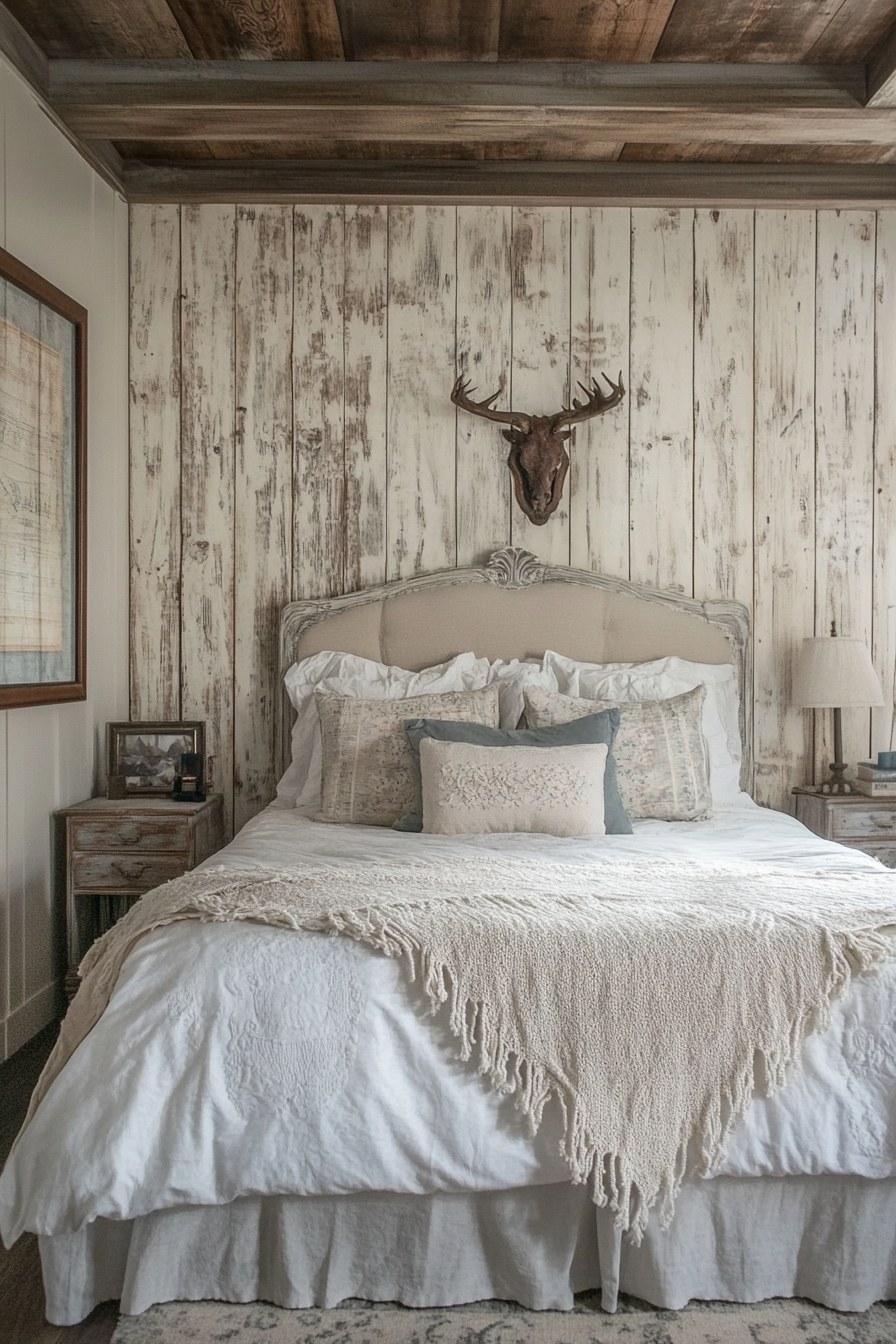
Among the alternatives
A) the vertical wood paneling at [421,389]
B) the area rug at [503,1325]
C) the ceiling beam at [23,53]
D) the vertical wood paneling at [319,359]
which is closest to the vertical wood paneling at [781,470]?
the vertical wood paneling at [421,389]

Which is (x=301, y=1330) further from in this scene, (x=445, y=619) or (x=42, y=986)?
(x=445, y=619)

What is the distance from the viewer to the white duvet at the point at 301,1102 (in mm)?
1669

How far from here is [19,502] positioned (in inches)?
116

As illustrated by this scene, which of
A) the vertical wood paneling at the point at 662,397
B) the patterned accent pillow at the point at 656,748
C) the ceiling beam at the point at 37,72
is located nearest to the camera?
the ceiling beam at the point at 37,72

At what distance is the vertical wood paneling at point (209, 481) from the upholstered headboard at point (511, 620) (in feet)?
0.82

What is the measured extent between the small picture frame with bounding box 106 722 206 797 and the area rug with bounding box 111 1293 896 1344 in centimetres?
200

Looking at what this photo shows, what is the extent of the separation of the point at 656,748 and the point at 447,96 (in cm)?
201

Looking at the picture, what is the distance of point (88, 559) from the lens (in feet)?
11.3

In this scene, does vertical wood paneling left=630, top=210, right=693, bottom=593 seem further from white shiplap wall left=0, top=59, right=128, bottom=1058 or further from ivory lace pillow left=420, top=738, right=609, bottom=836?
white shiplap wall left=0, top=59, right=128, bottom=1058

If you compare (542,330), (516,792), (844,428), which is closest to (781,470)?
(844,428)

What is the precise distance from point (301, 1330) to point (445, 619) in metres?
2.39

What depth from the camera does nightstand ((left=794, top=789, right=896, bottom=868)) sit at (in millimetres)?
3461

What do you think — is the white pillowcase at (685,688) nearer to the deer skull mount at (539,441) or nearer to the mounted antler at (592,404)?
the deer skull mount at (539,441)

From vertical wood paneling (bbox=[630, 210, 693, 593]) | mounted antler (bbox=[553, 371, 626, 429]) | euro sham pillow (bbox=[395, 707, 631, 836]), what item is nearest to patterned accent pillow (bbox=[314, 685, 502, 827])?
euro sham pillow (bbox=[395, 707, 631, 836])
